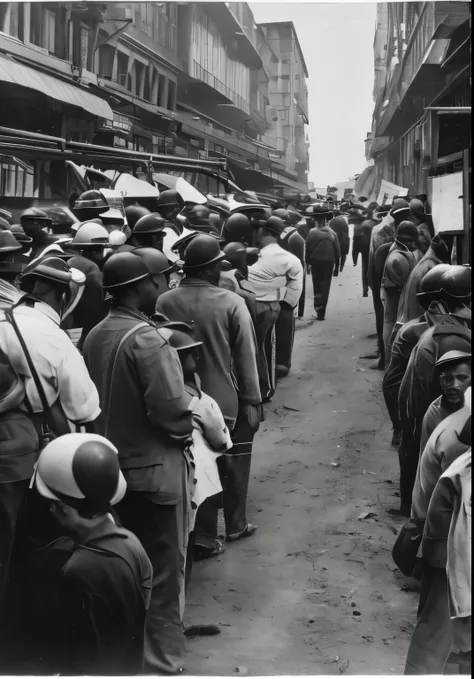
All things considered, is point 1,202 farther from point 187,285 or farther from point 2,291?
point 2,291

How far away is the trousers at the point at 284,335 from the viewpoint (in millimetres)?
11516

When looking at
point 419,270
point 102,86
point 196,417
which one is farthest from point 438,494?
point 102,86

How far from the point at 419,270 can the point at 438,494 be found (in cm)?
466

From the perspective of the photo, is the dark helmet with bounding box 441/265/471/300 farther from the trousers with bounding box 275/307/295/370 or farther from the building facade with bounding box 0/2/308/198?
the trousers with bounding box 275/307/295/370

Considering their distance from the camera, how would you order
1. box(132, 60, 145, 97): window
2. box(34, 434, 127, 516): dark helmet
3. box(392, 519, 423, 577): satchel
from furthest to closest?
1. box(132, 60, 145, 97): window
2. box(392, 519, 423, 577): satchel
3. box(34, 434, 127, 516): dark helmet

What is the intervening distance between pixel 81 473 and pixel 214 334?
3.10 m

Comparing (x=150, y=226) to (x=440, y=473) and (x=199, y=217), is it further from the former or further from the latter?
(x=440, y=473)

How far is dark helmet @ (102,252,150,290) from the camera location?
16.0ft

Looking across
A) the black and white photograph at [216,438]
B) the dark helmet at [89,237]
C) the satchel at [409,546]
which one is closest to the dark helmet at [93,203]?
the black and white photograph at [216,438]

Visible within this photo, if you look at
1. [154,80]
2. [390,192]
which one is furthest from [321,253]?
[154,80]

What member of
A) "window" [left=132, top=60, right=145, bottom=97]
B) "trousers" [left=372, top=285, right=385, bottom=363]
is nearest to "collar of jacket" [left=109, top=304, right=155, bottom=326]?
"trousers" [left=372, top=285, right=385, bottom=363]

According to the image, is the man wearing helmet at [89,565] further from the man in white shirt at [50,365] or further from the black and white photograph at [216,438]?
the man in white shirt at [50,365]

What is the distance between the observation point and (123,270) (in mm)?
4875

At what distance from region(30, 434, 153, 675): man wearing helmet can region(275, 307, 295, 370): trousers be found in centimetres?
780
